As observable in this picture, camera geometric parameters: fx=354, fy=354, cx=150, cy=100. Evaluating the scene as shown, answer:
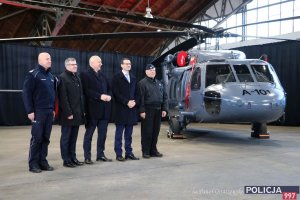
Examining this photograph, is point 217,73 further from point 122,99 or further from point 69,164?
point 69,164

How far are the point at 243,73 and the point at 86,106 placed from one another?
3992 millimetres

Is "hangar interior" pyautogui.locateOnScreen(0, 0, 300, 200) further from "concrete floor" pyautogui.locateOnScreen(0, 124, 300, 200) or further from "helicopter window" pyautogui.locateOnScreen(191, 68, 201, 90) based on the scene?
"helicopter window" pyautogui.locateOnScreen(191, 68, 201, 90)

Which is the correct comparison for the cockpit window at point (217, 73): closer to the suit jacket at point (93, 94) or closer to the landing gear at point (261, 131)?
the landing gear at point (261, 131)

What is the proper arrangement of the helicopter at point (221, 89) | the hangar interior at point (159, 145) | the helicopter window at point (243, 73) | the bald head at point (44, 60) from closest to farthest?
1. the hangar interior at point (159, 145)
2. the bald head at point (44, 60)
3. the helicopter at point (221, 89)
4. the helicopter window at point (243, 73)

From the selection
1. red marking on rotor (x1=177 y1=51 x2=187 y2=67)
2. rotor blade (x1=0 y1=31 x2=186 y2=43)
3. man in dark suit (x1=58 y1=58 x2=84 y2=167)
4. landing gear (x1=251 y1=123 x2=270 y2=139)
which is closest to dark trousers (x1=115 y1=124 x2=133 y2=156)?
man in dark suit (x1=58 y1=58 x2=84 y2=167)

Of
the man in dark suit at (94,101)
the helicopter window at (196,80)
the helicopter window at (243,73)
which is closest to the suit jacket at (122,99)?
the man in dark suit at (94,101)

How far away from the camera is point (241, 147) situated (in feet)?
23.9

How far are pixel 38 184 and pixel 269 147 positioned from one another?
4888 mm

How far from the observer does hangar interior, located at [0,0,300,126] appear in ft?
44.3

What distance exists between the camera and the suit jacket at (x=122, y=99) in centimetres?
556

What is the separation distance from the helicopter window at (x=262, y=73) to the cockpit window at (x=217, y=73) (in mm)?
583

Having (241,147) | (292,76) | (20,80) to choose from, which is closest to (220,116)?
(241,147)

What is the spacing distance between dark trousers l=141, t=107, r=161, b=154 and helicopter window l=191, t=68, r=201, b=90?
2.44m

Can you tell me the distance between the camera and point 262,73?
7.96m
